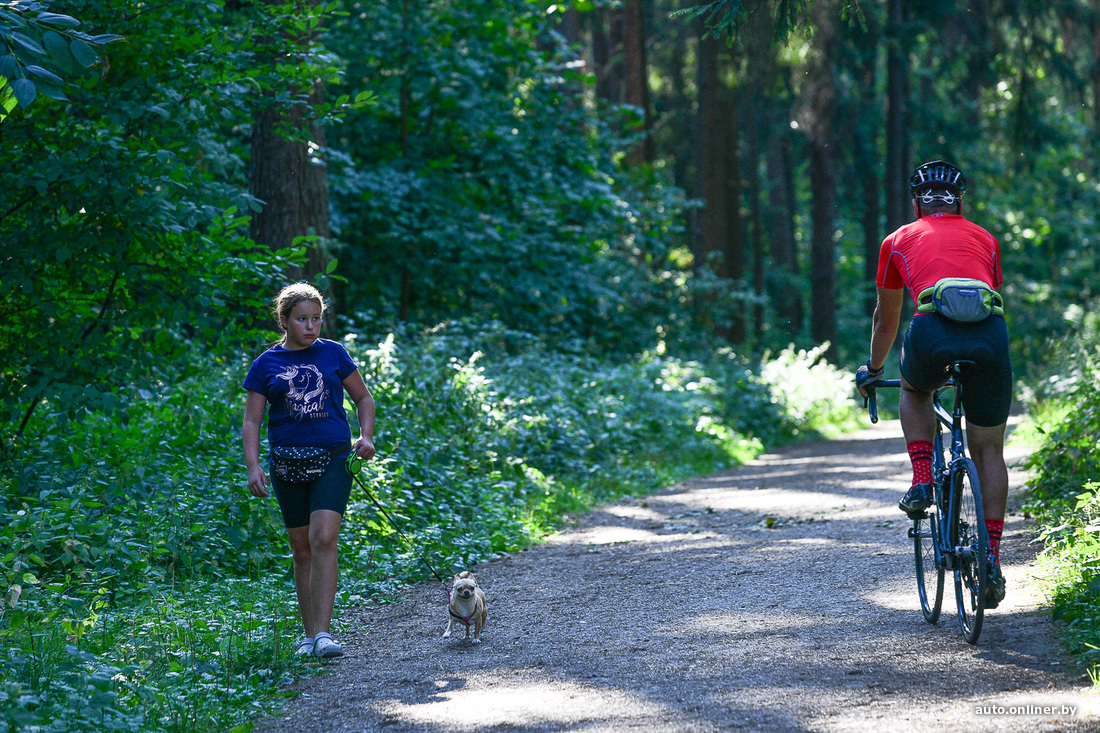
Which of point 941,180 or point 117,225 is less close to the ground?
point 117,225

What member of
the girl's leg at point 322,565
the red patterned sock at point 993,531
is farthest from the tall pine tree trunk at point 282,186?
the red patterned sock at point 993,531

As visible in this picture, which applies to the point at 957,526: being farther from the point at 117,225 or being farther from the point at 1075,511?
the point at 117,225

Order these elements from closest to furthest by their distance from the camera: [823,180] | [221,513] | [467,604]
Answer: [467,604], [221,513], [823,180]

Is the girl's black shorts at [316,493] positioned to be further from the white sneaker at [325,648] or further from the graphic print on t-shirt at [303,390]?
the white sneaker at [325,648]

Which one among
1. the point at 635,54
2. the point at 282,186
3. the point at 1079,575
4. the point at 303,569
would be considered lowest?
the point at 1079,575

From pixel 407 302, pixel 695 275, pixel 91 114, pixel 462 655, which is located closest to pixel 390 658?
pixel 462 655

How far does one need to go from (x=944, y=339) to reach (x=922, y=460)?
74 cm

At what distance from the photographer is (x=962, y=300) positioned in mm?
4711

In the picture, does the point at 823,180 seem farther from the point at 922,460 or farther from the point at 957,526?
the point at 957,526

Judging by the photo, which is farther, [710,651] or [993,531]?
[710,651]

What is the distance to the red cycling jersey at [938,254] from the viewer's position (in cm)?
489

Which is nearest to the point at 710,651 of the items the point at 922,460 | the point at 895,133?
the point at 922,460

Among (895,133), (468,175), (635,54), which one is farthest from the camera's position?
(895,133)

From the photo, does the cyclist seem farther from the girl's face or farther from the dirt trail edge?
the girl's face
